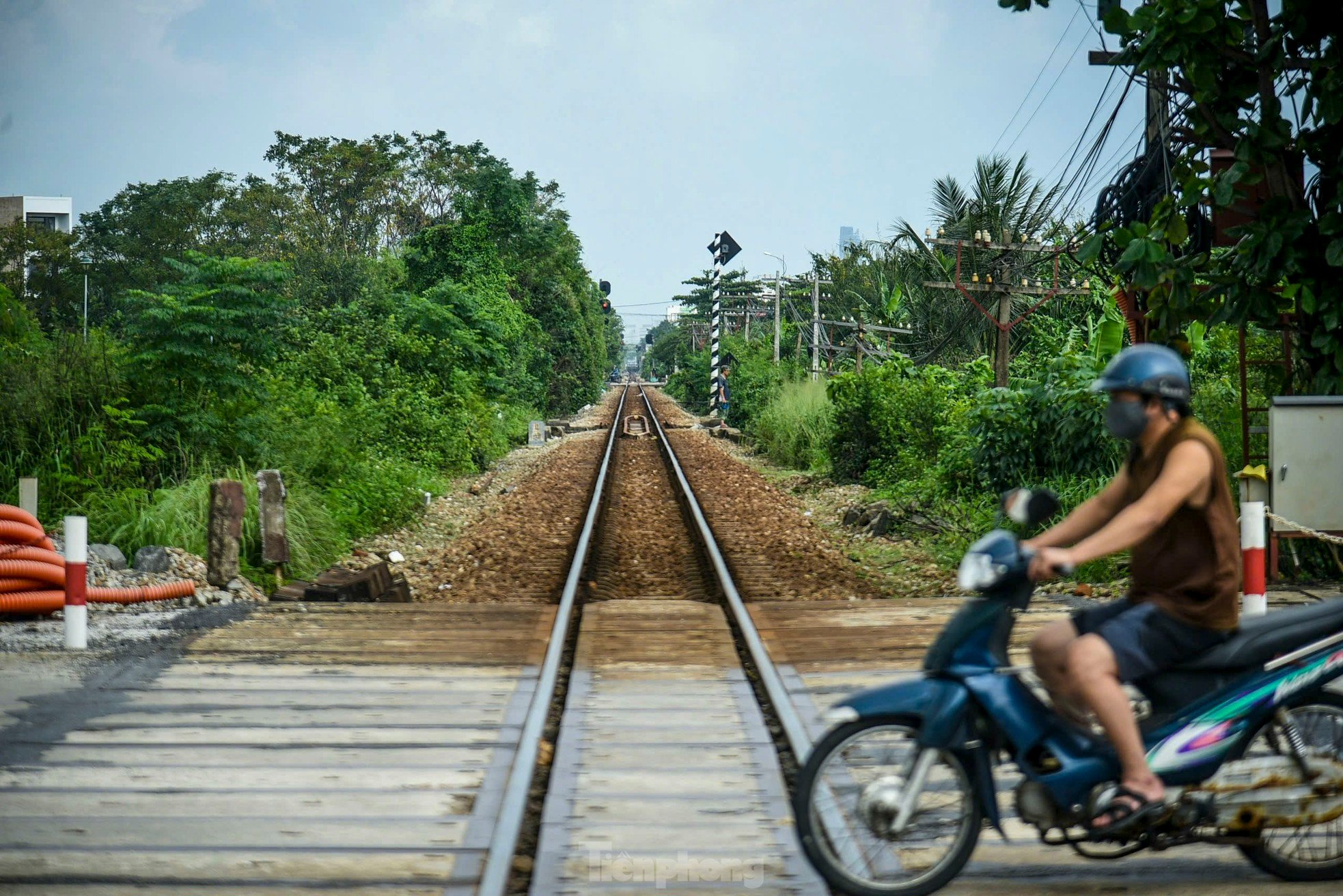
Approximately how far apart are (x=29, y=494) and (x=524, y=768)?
6329 millimetres

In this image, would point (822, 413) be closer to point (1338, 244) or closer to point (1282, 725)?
point (1338, 244)

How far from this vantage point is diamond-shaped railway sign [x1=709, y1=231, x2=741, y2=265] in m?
52.6

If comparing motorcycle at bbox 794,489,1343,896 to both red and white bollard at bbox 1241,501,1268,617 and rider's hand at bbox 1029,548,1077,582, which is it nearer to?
rider's hand at bbox 1029,548,1077,582

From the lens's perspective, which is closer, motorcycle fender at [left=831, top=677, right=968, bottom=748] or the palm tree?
motorcycle fender at [left=831, top=677, right=968, bottom=748]

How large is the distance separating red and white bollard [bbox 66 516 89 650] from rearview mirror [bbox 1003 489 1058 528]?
567 cm

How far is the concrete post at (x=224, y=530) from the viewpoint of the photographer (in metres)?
9.23

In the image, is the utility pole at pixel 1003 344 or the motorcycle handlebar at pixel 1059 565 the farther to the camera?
the utility pole at pixel 1003 344

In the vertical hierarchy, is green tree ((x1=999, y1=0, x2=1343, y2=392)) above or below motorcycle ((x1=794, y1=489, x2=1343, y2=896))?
above

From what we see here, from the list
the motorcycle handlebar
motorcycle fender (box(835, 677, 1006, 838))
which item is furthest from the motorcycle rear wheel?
the motorcycle handlebar

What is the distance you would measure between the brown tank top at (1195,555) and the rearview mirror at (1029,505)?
11.9 inches

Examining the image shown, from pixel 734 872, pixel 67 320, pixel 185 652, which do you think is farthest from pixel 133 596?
pixel 67 320

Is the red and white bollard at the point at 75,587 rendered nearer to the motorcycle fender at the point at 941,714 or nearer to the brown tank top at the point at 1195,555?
the motorcycle fender at the point at 941,714

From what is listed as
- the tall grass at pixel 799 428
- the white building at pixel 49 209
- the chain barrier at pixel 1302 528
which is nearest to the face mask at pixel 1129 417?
the chain barrier at pixel 1302 528

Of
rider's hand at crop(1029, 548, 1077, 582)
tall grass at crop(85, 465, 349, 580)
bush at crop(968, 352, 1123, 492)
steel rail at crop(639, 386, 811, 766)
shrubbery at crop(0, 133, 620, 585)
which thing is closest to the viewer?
rider's hand at crop(1029, 548, 1077, 582)
